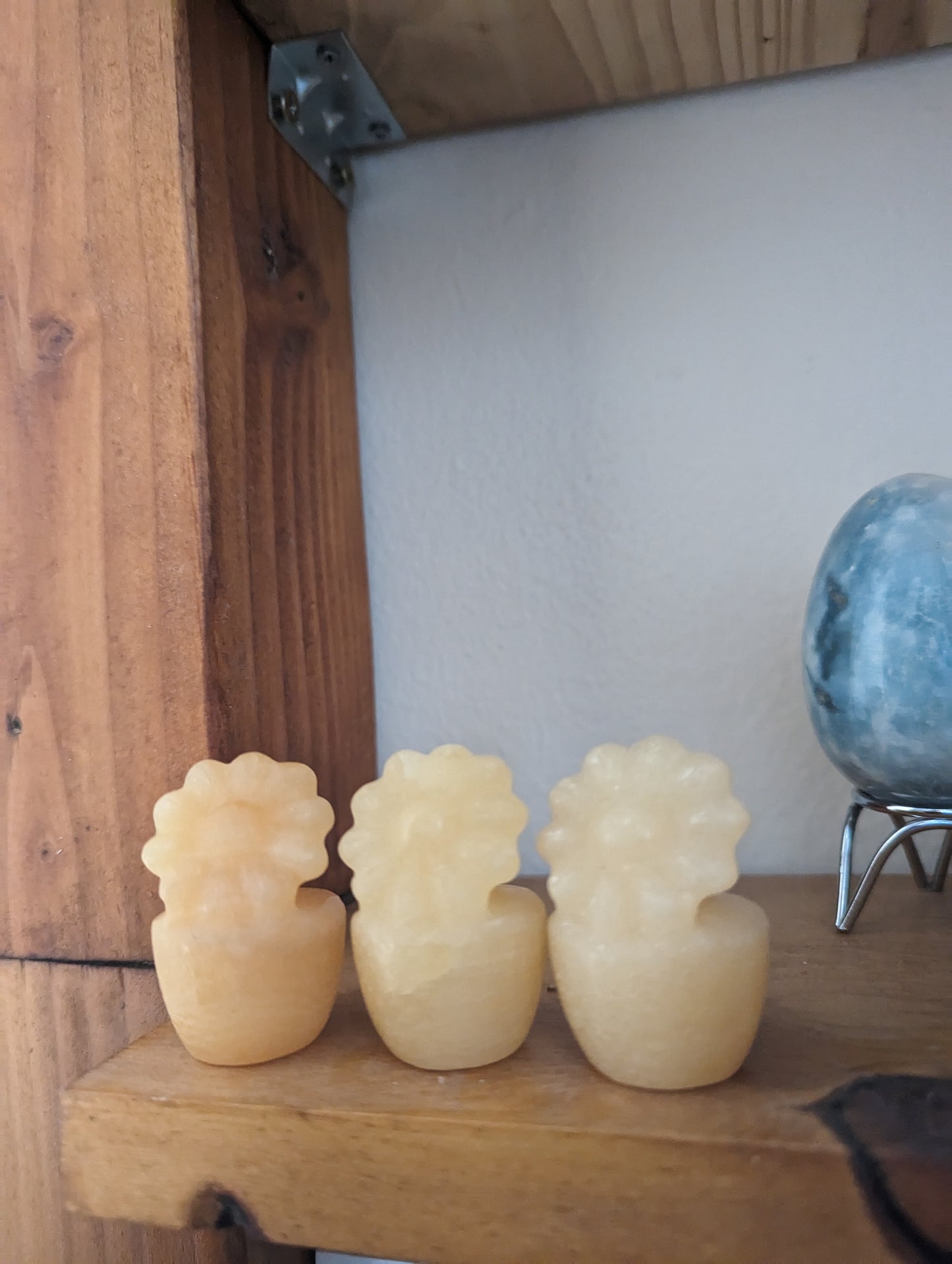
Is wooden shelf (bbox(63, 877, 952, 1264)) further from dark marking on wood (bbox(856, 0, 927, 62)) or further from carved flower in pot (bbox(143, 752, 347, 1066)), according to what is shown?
dark marking on wood (bbox(856, 0, 927, 62))

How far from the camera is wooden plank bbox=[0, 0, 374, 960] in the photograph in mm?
483

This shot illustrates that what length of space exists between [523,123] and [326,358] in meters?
0.23

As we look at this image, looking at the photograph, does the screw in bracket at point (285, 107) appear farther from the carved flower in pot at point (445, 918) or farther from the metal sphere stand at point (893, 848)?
the metal sphere stand at point (893, 848)

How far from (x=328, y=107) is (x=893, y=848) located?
598 millimetres

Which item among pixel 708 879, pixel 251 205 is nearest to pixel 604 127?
pixel 251 205

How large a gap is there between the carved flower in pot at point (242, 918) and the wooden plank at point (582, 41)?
450mm

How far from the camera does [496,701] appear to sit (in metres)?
0.68

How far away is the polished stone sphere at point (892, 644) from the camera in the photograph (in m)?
0.44

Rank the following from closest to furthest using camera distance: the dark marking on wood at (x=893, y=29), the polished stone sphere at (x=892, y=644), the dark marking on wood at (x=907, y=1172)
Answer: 1. the dark marking on wood at (x=907, y=1172)
2. the polished stone sphere at (x=892, y=644)
3. the dark marking on wood at (x=893, y=29)

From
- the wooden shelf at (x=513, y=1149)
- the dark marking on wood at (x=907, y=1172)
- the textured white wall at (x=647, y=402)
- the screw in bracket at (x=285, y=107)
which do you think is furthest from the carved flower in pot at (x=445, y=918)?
the screw in bracket at (x=285, y=107)

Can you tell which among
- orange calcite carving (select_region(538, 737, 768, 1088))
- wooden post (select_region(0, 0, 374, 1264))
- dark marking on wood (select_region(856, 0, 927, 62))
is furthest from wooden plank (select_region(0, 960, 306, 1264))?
dark marking on wood (select_region(856, 0, 927, 62))

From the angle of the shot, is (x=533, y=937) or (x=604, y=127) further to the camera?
(x=604, y=127)

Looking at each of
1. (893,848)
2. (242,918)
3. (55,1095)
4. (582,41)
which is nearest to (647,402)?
(582,41)

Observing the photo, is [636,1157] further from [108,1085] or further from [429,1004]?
[108,1085]
